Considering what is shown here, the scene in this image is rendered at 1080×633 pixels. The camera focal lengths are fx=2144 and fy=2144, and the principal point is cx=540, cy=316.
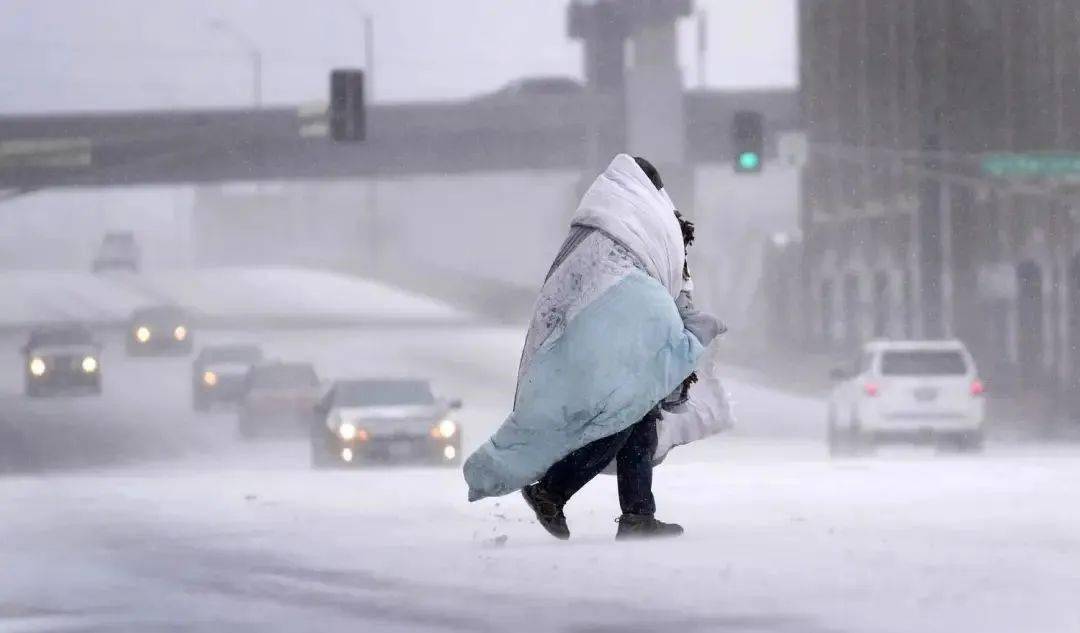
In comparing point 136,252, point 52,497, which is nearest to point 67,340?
point 52,497

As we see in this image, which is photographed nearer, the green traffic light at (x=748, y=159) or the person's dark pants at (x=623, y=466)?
the person's dark pants at (x=623, y=466)

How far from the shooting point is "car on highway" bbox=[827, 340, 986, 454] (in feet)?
95.9

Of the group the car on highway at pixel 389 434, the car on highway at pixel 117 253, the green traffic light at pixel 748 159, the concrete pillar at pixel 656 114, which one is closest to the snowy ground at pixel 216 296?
the car on highway at pixel 117 253

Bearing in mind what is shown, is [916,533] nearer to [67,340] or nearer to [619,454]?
[619,454]

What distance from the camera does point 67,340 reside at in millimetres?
55438

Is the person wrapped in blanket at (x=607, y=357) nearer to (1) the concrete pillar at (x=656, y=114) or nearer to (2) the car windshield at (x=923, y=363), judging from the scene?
(2) the car windshield at (x=923, y=363)

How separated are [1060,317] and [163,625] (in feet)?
158

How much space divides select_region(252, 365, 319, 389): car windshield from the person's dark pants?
3100 centimetres

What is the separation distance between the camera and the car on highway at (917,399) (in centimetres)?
2923

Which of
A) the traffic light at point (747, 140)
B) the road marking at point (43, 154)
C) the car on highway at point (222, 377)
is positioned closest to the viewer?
the traffic light at point (747, 140)

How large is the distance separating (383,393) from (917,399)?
7289 mm

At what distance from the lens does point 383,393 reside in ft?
94.6

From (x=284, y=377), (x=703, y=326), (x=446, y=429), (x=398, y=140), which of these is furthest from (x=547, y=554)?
(x=398, y=140)

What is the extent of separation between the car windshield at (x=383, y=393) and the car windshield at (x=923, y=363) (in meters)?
6.37
